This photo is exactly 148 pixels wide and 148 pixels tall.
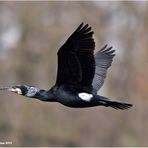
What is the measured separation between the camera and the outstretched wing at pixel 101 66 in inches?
559

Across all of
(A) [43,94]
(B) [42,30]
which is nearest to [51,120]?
(B) [42,30]

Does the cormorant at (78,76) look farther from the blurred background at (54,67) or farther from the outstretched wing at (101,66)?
the blurred background at (54,67)

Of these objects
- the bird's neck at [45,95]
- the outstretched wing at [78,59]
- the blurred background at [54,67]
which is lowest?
the blurred background at [54,67]

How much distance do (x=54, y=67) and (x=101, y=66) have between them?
9976mm

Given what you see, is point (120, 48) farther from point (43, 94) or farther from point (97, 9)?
point (43, 94)

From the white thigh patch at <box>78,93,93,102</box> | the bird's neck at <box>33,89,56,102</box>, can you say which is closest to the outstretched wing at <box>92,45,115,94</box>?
the white thigh patch at <box>78,93,93,102</box>

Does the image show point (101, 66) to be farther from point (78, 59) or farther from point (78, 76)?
point (78, 59)

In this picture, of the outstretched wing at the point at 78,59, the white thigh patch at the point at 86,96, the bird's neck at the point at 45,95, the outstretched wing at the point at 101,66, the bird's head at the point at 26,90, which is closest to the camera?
the outstretched wing at the point at 78,59

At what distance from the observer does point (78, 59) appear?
1333 centimetres

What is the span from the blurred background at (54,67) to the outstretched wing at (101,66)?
973 cm

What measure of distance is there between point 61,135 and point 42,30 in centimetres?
240

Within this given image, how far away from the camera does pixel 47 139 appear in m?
25.2

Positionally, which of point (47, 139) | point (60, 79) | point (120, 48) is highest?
point (60, 79)

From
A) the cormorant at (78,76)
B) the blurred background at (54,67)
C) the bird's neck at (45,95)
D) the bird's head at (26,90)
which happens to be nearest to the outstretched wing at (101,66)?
the cormorant at (78,76)
